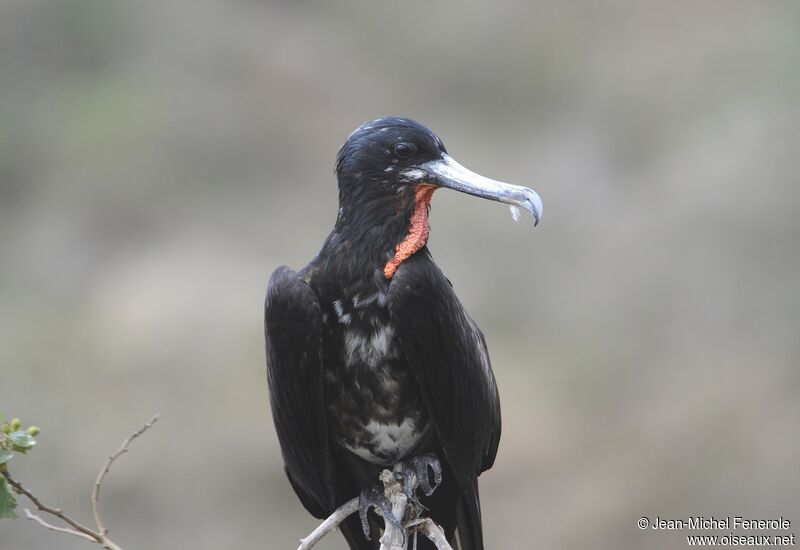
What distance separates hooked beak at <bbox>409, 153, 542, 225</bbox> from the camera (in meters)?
2.69

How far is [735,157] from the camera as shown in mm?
8609

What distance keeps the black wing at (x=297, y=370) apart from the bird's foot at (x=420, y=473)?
19 centimetres

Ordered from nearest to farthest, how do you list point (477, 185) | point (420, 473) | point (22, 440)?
point (22, 440)
point (477, 185)
point (420, 473)

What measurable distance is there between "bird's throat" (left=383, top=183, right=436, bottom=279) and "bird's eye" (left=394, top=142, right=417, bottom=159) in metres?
0.08

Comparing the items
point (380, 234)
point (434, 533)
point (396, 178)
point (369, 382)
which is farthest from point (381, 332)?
point (434, 533)

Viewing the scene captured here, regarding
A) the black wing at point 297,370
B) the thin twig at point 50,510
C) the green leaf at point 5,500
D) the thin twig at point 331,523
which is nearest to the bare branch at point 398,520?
the thin twig at point 331,523

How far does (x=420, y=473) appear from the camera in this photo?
297cm

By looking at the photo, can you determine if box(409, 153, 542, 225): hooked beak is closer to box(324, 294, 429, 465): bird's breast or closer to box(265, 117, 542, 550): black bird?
box(265, 117, 542, 550): black bird

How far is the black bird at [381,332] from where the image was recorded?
2.78m

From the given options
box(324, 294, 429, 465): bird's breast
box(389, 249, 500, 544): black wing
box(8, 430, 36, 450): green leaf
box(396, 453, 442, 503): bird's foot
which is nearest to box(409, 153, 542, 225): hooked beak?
box(389, 249, 500, 544): black wing

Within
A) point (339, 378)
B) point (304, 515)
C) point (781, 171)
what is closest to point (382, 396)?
point (339, 378)

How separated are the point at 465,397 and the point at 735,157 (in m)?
6.25

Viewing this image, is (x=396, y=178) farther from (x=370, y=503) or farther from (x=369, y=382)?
(x=370, y=503)

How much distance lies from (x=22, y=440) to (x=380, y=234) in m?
0.91
